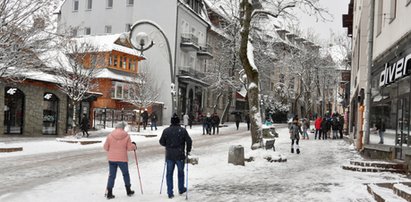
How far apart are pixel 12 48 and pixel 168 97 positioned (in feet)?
99.4

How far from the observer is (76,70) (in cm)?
2630

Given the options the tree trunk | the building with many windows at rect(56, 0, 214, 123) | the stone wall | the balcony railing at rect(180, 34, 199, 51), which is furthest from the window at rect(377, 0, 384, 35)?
the balcony railing at rect(180, 34, 199, 51)

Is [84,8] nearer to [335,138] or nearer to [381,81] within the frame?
→ [335,138]

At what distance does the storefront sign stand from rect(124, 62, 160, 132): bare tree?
905 inches

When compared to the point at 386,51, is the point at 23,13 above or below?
above

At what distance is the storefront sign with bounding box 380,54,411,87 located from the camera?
13.0 metres

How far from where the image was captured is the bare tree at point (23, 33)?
1776 cm

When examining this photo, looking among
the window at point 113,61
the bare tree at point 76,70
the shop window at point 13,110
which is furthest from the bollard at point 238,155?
the window at point 113,61

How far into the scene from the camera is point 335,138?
34.0 metres

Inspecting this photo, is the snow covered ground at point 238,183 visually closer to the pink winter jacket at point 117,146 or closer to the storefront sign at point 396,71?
the pink winter jacket at point 117,146

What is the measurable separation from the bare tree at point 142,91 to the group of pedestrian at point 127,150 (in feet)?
89.0

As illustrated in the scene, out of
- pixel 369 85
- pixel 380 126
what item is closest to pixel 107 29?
pixel 369 85

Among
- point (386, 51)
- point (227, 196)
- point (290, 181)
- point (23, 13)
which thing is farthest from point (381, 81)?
point (23, 13)

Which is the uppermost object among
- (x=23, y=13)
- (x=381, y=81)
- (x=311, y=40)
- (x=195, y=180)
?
(x=311, y=40)
